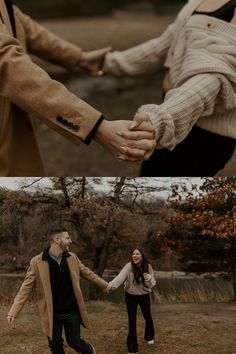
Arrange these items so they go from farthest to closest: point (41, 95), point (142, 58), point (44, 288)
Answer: point (142, 58) < point (41, 95) < point (44, 288)

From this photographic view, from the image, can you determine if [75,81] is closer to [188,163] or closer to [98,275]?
[188,163]

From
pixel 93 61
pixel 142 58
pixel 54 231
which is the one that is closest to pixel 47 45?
pixel 93 61

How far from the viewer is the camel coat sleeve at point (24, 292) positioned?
1.09 meters

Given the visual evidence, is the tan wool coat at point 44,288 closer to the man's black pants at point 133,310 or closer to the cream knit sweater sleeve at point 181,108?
the man's black pants at point 133,310

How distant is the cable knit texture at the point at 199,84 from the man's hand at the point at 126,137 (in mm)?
33

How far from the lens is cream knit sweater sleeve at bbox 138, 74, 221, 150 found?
49.2 inches

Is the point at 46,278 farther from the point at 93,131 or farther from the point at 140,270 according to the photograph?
the point at 93,131

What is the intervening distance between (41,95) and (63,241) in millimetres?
313

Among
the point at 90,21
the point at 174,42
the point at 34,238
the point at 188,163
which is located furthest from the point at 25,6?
the point at 34,238

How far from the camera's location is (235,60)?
132cm

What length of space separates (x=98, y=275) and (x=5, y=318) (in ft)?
0.65

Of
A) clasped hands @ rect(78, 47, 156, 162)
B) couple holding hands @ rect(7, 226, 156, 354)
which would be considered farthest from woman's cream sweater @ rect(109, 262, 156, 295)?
clasped hands @ rect(78, 47, 156, 162)

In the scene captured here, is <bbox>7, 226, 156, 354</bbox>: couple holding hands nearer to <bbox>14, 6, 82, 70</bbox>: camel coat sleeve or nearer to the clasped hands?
the clasped hands

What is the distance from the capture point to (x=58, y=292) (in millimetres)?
1092
